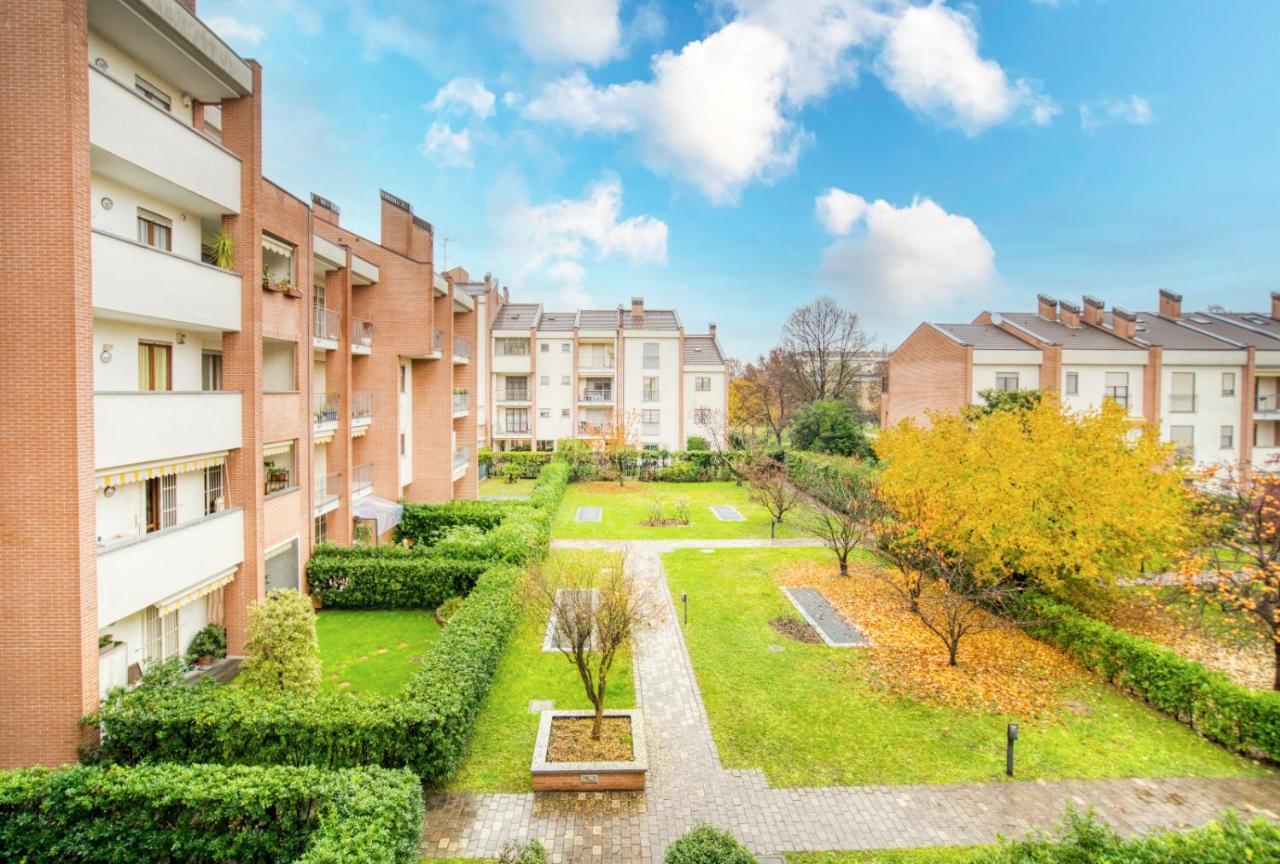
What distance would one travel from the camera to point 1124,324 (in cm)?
3844

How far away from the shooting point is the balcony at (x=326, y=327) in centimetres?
1970

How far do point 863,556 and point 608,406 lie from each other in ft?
94.3

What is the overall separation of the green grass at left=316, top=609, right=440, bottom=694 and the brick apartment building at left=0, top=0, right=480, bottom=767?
6.55ft

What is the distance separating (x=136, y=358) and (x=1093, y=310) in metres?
48.5

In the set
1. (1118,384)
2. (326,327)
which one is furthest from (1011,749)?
(1118,384)

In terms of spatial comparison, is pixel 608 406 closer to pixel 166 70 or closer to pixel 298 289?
pixel 298 289

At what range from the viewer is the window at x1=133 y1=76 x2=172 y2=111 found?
1236 centimetres

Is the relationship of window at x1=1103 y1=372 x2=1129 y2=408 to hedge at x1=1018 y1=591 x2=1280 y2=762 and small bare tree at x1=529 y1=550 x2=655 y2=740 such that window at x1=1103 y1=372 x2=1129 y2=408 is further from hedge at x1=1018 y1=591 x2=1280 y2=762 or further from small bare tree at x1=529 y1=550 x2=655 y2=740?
small bare tree at x1=529 y1=550 x2=655 y2=740

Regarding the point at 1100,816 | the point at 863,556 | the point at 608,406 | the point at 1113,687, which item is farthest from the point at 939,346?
the point at 1100,816

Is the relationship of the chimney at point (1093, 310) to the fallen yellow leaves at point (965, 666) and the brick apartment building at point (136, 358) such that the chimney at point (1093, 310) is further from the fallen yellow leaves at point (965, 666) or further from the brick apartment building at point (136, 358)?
the brick apartment building at point (136, 358)

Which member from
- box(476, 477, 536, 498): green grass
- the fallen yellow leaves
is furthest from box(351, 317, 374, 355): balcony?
the fallen yellow leaves

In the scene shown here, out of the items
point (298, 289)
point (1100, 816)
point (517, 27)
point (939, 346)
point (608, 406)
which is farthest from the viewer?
point (608, 406)

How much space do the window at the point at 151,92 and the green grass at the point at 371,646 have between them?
12.1 m

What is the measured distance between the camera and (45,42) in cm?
945
